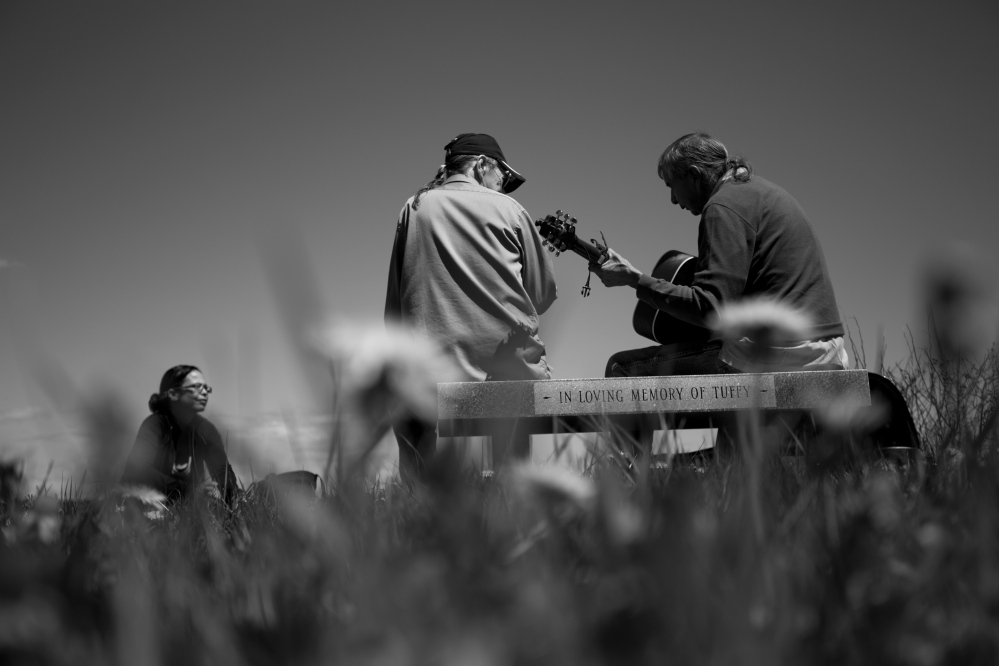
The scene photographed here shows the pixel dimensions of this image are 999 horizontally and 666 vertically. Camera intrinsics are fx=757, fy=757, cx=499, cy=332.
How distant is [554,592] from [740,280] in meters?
2.82

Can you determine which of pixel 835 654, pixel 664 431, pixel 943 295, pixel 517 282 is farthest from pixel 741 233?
pixel 835 654

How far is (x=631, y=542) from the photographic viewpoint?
0.50 meters

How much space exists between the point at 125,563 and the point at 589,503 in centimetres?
43

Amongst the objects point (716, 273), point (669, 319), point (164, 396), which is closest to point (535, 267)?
point (669, 319)

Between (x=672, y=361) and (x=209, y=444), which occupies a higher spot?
(x=672, y=361)

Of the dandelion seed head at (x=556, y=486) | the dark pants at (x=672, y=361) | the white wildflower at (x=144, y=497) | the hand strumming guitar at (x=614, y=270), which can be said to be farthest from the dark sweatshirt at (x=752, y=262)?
the dandelion seed head at (x=556, y=486)

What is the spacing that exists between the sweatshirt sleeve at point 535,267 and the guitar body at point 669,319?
451 mm

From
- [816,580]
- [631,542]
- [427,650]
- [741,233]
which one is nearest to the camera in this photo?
[427,650]

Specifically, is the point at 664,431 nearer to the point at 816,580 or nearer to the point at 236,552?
the point at 816,580

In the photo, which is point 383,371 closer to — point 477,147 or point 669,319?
point 669,319

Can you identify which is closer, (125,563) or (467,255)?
(125,563)

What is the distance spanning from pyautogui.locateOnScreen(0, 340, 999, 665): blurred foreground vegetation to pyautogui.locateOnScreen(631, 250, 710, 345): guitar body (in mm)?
2612

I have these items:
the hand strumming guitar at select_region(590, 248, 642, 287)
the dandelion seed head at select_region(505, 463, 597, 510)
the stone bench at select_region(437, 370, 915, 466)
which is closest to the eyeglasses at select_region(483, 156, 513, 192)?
the hand strumming guitar at select_region(590, 248, 642, 287)

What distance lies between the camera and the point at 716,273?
10.2ft
